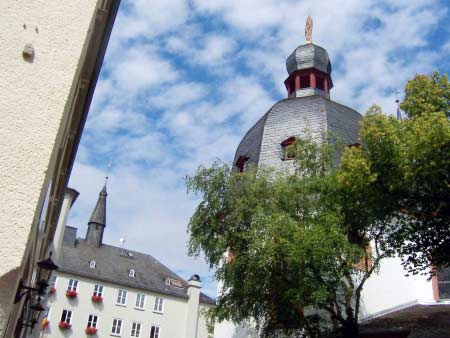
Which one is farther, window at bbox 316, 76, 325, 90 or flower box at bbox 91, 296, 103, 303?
flower box at bbox 91, 296, 103, 303

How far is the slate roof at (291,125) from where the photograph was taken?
84.0 ft

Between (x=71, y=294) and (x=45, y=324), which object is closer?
(x=45, y=324)

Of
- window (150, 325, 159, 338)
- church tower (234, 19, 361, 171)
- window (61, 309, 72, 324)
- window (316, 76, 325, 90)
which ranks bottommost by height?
window (150, 325, 159, 338)

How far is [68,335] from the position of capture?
3416 cm

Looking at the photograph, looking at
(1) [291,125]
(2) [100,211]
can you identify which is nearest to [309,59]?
(1) [291,125]

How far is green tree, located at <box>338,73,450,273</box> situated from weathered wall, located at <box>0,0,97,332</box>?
8.85m

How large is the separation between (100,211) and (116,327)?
1448cm

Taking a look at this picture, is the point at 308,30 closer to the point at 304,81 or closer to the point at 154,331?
the point at 304,81

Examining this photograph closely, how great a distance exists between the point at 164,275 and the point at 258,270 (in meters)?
30.5

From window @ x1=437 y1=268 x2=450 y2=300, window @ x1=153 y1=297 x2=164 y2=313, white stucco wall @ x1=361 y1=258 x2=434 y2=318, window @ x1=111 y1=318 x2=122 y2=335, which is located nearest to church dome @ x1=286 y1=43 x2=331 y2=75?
white stucco wall @ x1=361 y1=258 x2=434 y2=318

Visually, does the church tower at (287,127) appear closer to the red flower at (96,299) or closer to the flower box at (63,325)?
the red flower at (96,299)

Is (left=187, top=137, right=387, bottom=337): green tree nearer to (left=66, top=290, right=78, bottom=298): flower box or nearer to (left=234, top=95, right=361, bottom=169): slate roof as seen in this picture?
(left=234, top=95, right=361, bottom=169): slate roof

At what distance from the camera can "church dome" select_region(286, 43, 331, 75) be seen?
33125mm

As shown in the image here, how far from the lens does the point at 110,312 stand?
36.7m
